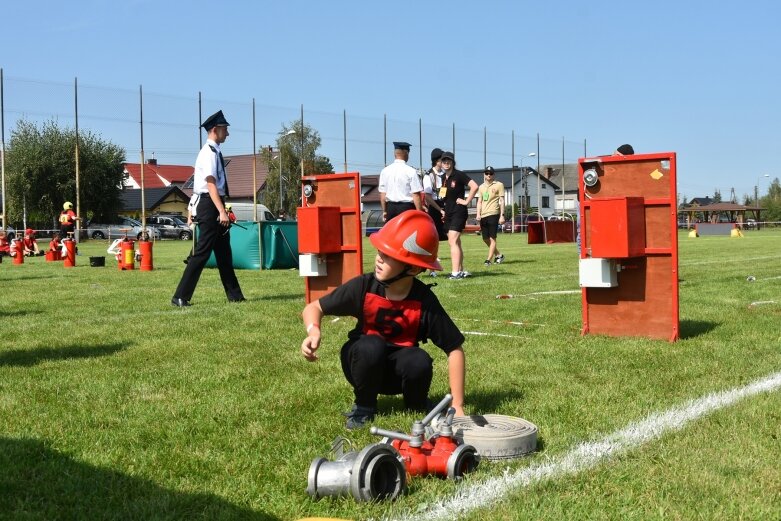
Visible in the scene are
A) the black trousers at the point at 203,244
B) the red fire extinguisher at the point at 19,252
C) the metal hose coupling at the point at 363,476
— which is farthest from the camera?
the red fire extinguisher at the point at 19,252

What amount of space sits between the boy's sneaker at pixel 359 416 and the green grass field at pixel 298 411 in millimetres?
49

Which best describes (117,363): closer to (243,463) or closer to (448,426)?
(243,463)

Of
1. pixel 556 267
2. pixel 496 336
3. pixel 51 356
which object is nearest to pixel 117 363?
pixel 51 356

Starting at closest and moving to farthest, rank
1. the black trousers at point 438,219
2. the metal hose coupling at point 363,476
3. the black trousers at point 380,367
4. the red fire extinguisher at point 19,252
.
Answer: the metal hose coupling at point 363,476 < the black trousers at point 380,367 < the black trousers at point 438,219 < the red fire extinguisher at point 19,252

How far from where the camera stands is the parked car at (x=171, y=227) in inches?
2327

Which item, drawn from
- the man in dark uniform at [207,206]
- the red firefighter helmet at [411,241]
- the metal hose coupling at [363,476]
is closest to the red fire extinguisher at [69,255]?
the man in dark uniform at [207,206]

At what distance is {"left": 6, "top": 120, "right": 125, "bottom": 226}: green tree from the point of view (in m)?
59.0

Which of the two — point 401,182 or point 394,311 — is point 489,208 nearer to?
point 401,182

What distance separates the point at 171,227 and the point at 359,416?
190 ft

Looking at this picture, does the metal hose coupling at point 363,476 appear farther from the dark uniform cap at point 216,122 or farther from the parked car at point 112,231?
the parked car at point 112,231

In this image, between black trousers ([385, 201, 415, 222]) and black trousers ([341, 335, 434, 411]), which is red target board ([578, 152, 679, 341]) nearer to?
black trousers ([341, 335, 434, 411])

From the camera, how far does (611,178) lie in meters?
7.46

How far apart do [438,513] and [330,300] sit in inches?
61.8

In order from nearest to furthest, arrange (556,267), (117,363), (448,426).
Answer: (448,426) < (117,363) < (556,267)
